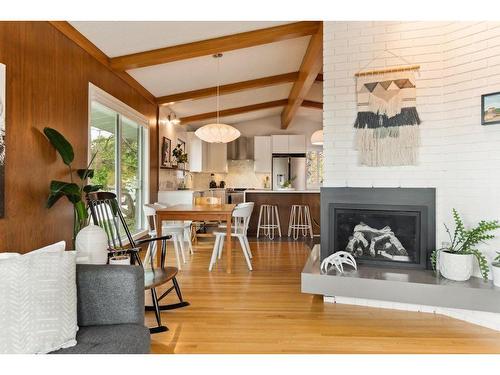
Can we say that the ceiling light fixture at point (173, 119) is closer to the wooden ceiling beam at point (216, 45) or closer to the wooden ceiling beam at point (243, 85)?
the wooden ceiling beam at point (243, 85)

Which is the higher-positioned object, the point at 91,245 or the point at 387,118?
the point at 387,118

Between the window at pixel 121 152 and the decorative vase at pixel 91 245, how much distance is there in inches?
81.3

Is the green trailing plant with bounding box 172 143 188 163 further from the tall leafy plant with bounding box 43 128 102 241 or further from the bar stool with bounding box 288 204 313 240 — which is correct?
the tall leafy plant with bounding box 43 128 102 241

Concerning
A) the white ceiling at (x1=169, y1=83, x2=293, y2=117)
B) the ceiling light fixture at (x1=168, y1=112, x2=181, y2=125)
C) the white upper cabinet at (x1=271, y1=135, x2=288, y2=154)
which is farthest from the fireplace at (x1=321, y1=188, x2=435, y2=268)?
the white upper cabinet at (x1=271, y1=135, x2=288, y2=154)

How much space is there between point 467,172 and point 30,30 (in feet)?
12.5

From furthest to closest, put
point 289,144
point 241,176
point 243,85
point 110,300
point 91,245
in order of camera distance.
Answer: point 241,176, point 289,144, point 243,85, point 91,245, point 110,300

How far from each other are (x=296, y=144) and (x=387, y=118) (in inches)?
229

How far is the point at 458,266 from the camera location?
249 centimetres

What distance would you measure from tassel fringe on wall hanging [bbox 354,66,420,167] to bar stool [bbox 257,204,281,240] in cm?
351

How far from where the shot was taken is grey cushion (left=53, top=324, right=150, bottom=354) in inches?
49.3

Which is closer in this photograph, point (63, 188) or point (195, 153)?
point (63, 188)

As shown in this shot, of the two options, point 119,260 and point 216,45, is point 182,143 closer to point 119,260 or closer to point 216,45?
point 216,45

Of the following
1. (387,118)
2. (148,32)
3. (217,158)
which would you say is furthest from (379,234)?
(217,158)
